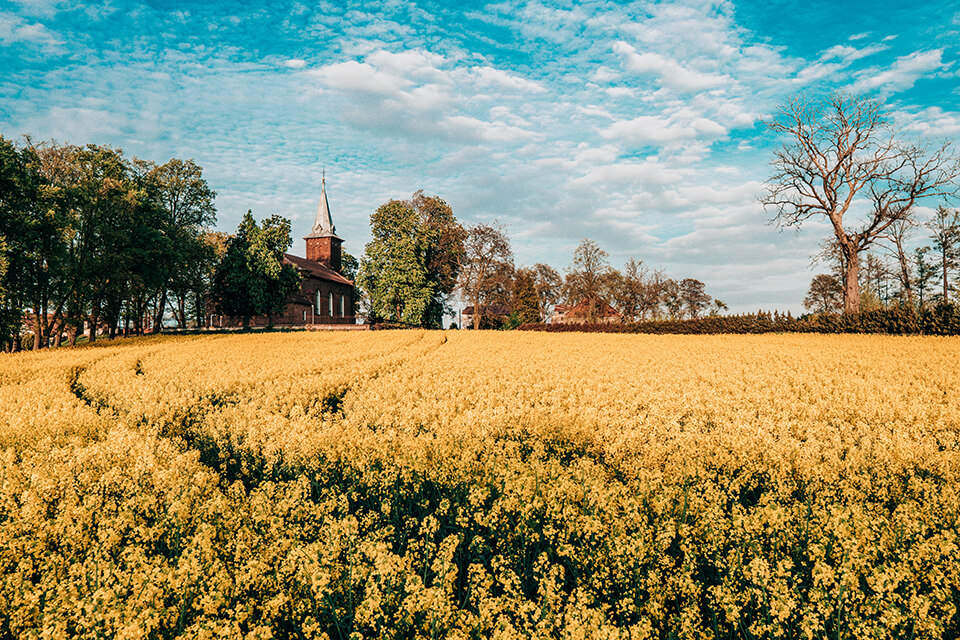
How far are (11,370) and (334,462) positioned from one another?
16.9 metres

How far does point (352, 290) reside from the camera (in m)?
89.7

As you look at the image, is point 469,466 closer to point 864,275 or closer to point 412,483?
point 412,483

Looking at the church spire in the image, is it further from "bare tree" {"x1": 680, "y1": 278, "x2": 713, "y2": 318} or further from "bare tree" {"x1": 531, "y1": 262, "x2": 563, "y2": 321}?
"bare tree" {"x1": 680, "y1": 278, "x2": 713, "y2": 318}

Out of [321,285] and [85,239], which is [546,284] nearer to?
[321,285]

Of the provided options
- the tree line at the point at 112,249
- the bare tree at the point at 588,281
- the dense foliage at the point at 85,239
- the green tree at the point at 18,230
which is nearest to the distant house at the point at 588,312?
the bare tree at the point at 588,281

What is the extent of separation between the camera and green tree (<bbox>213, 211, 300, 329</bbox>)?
2088 inches

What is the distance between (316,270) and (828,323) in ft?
236

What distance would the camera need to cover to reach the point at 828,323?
38.3 meters

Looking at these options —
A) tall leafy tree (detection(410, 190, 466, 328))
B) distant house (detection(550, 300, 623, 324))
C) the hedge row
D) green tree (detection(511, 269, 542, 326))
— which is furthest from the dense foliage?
distant house (detection(550, 300, 623, 324))

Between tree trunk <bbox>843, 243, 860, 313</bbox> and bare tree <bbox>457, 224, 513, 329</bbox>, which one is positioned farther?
bare tree <bbox>457, 224, 513, 329</bbox>

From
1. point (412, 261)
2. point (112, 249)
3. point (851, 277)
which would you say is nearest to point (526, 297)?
point (412, 261)

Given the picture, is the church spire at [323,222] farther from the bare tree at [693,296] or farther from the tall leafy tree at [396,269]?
the bare tree at [693,296]

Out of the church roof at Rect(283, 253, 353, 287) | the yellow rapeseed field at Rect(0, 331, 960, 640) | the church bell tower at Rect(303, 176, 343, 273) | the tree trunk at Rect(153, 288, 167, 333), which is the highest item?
the church bell tower at Rect(303, 176, 343, 273)

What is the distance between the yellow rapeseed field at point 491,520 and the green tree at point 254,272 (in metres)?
47.2
